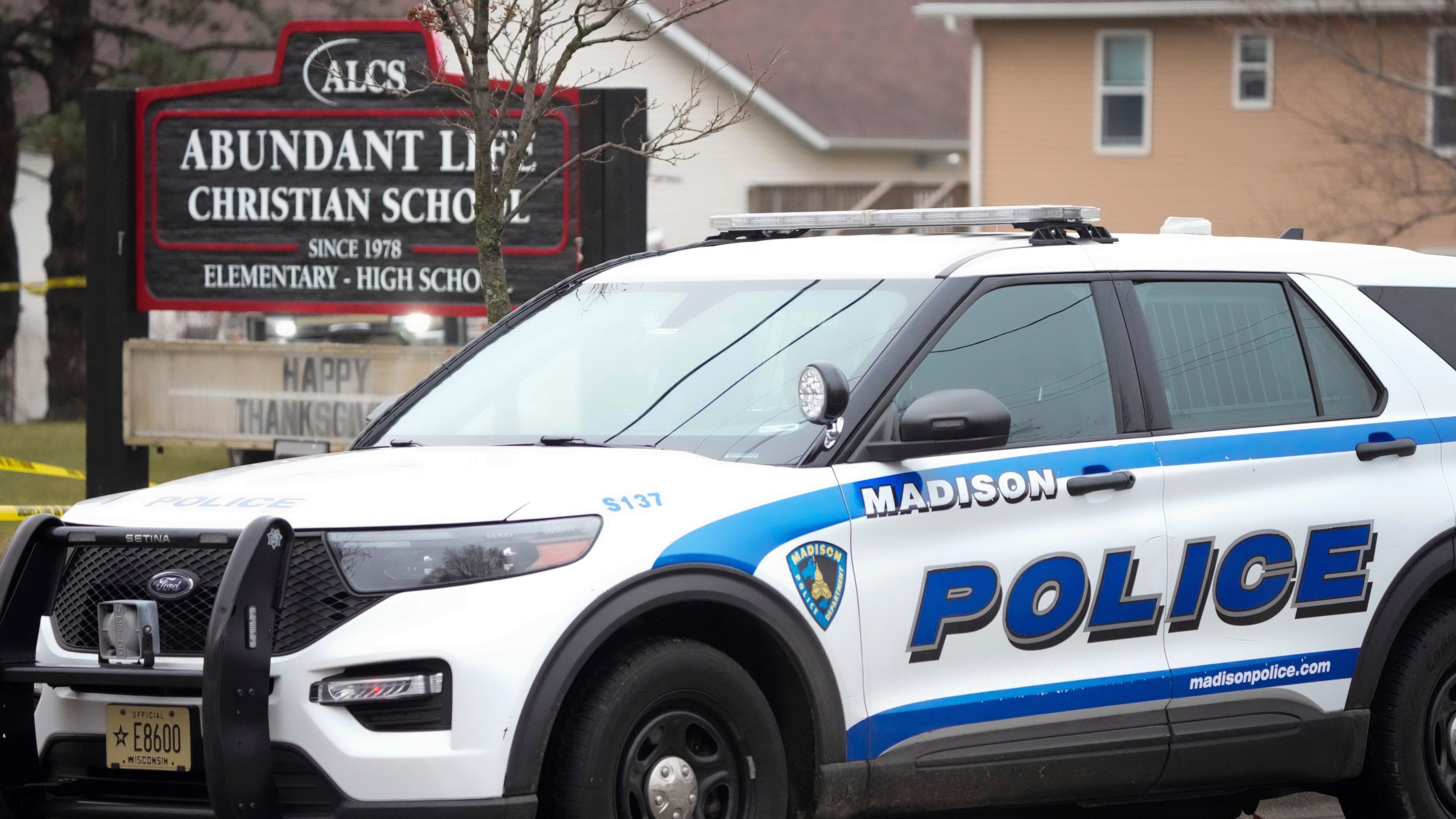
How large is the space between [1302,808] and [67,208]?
20.9 meters

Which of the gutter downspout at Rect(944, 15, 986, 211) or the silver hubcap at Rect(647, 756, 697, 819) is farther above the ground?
the gutter downspout at Rect(944, 15, 986, 211)

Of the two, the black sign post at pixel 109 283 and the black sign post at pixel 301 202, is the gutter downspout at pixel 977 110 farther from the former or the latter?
the black sign post at pixel 109 283

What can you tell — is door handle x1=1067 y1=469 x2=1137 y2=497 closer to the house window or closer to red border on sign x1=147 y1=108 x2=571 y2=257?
red border on sign x1=147 y1=108 x2=571 y2=257

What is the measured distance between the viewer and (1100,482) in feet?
17.5

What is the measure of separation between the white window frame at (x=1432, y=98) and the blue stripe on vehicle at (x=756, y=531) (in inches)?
884

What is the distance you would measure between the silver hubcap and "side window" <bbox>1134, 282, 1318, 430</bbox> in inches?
74.7

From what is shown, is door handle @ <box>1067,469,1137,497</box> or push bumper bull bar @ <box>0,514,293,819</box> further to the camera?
door handle @ <box>1067,469,1137,497</box>

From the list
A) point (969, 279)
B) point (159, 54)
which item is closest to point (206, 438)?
point (969, 279)

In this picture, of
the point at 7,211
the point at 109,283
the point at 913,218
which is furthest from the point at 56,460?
the point at 913,218

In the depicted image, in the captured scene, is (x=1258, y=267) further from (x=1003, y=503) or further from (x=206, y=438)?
(x=206, y=438)

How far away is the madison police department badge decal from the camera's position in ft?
15.8

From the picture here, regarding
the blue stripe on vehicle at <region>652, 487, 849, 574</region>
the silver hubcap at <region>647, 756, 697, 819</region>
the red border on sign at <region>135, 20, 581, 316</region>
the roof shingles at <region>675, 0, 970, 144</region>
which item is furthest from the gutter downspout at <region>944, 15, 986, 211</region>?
the silver hubcap at <region>647, 756, 697, 819</region>

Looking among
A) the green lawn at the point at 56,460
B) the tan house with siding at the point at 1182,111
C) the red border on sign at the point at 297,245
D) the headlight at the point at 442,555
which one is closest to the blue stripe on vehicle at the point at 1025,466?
the headlight at the point at 442,555

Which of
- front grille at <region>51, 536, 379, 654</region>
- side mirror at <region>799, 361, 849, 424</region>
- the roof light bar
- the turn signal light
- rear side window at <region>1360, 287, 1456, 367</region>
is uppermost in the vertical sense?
the roof light bar
